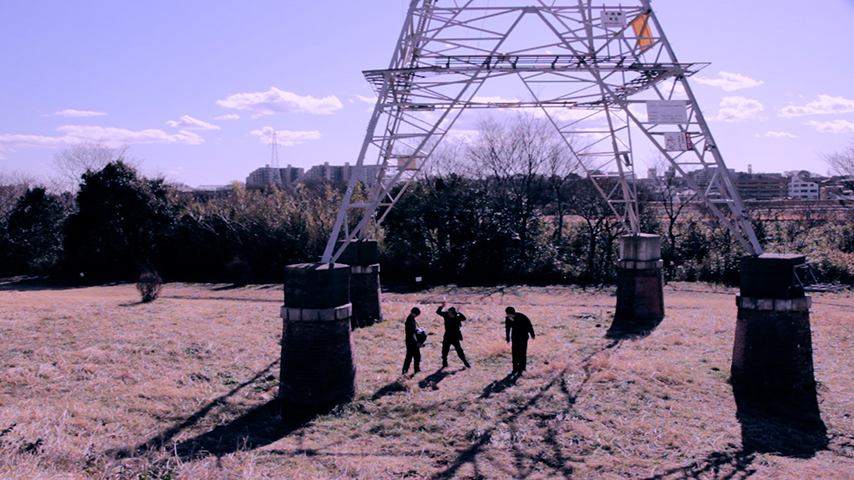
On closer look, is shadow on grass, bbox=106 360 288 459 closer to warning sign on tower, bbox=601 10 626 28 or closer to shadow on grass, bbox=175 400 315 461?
shadow on grass, bbox=175 400 315 461

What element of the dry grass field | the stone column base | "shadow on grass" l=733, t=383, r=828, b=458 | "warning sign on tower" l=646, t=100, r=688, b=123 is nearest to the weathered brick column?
"shadow on grass" l=733, t=383, r=828, b=458

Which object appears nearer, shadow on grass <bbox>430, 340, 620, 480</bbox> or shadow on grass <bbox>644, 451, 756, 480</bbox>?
shadow on grass <bbox>644, 451, 756, 480</bbox>

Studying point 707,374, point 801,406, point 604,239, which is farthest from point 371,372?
point 604,239

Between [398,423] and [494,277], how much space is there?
1897cm

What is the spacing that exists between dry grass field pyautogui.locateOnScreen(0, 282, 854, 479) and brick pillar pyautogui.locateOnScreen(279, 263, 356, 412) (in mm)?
358

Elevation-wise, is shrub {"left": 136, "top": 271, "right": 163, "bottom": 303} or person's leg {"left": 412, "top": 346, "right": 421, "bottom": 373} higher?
shrub {"left": 136, "top": 271, "right": 163, "bottom": 303}

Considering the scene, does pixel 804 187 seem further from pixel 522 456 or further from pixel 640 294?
pixel 522 456

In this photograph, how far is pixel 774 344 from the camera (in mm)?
9297

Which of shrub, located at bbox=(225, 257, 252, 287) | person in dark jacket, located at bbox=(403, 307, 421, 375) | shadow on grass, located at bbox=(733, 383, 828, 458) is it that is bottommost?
shadow on grass, located at bbox=(733, 383, 828, 458)

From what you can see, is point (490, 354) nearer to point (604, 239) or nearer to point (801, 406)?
point (801, 406)

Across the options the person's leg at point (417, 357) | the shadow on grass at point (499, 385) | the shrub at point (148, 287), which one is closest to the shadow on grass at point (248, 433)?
the person's leg at point (417, 357)

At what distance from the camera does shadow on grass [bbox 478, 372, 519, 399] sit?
9898 mm

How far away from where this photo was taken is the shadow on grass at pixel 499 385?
990 centimetres

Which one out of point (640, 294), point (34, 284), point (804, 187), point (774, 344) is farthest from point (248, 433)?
point (804, 187)
